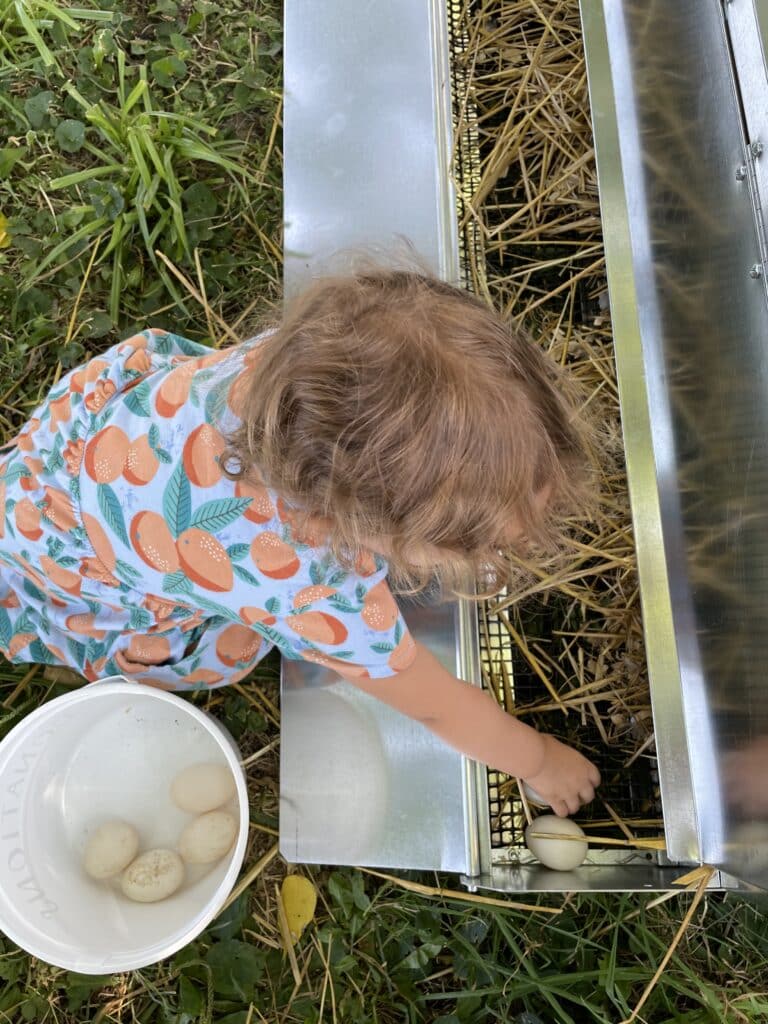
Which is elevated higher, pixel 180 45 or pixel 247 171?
pixel 180 45

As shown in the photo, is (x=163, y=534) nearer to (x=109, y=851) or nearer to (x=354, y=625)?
(x=354, y=625)

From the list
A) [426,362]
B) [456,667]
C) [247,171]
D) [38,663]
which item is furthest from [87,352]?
[426,362]

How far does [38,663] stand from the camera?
54.2 inches

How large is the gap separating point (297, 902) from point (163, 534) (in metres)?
0.72

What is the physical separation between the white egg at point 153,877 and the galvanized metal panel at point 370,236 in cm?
17

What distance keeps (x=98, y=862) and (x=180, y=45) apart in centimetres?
149

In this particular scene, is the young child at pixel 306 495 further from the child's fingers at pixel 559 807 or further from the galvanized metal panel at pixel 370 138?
the galvanized metal panel at pixel 370 138

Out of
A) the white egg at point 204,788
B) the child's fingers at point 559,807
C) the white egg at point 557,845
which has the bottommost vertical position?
the white egg at point 557,845

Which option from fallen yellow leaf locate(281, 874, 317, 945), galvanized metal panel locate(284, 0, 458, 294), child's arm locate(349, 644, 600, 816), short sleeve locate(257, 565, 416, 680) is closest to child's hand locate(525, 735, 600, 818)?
child's arm locate(349, 644, 600, 816)

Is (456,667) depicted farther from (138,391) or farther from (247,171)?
(247,171)

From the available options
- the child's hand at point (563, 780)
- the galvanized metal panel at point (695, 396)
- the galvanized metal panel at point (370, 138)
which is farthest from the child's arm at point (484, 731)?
the galvanized metal panel at point (370, 138)

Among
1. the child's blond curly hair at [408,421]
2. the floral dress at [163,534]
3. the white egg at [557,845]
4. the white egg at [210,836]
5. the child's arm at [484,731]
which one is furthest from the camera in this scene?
the white egg at [210,836]

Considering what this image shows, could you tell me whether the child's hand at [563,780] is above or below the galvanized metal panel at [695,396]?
below

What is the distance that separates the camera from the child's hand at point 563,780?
1.14 meters
